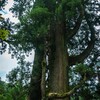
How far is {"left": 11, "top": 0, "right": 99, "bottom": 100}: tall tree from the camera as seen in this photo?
14.4 metres

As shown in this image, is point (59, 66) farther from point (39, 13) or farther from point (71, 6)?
point (71, 6)

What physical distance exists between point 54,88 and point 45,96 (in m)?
A: 1.11

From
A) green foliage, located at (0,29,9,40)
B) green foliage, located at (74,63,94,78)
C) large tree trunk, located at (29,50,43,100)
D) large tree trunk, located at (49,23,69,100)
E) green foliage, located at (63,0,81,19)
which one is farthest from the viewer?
large tree trunk, located at (29,50,43,100)

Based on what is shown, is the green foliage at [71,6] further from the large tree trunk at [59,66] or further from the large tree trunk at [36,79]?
the large tree trunk at [36,79]

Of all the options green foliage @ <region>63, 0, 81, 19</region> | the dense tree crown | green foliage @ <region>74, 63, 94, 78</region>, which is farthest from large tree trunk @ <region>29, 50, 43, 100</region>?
green foliage @ <region>63, 0, 81, 19</region>

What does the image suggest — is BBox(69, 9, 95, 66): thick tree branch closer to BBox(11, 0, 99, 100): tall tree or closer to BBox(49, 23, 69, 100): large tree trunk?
BBox(11, 0, 99, 100): tall tree

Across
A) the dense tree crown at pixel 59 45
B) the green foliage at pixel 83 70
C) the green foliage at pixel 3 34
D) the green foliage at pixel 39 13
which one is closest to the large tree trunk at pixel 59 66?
the dense tree crown at pixel 59 45

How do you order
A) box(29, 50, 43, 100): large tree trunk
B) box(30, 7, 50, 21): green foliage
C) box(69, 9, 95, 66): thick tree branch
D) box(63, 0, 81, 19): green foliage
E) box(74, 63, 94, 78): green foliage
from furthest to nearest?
1. box(69, 9, 95, 66): thick tree branch
2. box(29, 50, 43, 100): large tree trunk
3. box(30, 7, 50, 21): green foliage
4. box(63, 0, 81, 19): green foliage
5. box(74, 63, 94, 78): green foliage

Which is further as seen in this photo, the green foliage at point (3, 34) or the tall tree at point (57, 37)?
the tall tree at point (57, 37)

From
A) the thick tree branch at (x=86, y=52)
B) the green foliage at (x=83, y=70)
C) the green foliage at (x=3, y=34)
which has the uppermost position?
the thick tree branch at (x=86, y=52)

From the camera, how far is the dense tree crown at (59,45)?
1441cm

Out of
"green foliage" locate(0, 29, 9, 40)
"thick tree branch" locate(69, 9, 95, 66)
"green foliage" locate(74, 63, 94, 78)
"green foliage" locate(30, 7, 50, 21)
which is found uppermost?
"green foliage" locate(30, 7, 50, 21)

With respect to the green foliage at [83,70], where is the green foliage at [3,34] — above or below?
below

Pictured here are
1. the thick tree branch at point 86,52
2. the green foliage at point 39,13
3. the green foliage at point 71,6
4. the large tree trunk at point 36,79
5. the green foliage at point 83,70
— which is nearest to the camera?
the green foliage at point 83,70
